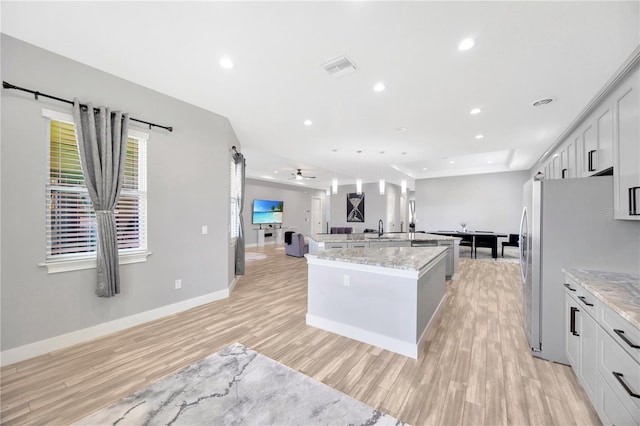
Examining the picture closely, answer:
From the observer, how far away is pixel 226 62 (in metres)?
2.43

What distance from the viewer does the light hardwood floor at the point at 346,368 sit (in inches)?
67.0

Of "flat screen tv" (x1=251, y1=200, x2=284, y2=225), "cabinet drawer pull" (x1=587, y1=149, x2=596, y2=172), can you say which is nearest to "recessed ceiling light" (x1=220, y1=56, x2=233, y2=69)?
"cabinet drawer pull" (x1=587, y1=149, x2=596, y2=172)

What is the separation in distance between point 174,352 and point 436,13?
3.61 meters

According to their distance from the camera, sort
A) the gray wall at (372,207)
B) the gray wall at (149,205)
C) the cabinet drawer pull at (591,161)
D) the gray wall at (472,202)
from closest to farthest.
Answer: the gray wall at (149,205)
the cabinet drawer pull at (591,161)
the gray wall at (472,202)
the gray wall at (372,207)

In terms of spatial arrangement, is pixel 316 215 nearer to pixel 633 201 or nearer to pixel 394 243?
pixel 394 243

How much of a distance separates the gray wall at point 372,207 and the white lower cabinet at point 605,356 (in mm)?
8673

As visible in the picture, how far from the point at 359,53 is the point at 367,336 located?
2742mm

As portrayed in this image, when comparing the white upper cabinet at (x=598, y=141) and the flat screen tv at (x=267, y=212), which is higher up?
the white upper cabinet at (x=598, y=141)

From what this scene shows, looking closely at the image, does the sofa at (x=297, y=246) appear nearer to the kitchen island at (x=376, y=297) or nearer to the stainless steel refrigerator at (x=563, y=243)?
the kitchen island at (x=376, y=297)

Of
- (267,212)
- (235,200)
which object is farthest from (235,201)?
(267,212)

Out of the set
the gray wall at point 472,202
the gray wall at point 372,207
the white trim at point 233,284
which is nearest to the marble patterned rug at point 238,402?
the white trim at point 233,284

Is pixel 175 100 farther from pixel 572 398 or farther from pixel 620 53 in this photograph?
pixel 572 398

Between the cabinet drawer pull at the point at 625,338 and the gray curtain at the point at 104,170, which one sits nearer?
the cabinet drawer pull at the point at 625,338

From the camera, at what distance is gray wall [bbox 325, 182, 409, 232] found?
10.7m
